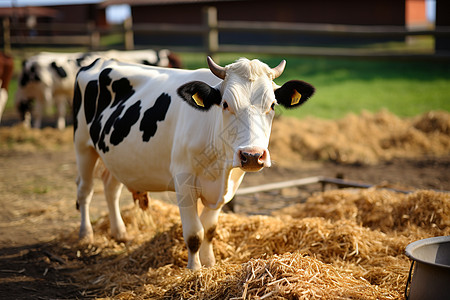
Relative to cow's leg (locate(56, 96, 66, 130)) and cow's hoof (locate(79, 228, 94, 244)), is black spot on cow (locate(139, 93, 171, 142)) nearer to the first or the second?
cow's hoof (locate(79, 228, 94, 244))

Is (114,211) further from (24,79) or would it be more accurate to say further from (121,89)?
(24,79)

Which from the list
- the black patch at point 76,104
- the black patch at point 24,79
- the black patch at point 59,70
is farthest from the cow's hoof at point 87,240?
the black patch at point 24,79

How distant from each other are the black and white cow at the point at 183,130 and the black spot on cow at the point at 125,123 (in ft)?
0.03

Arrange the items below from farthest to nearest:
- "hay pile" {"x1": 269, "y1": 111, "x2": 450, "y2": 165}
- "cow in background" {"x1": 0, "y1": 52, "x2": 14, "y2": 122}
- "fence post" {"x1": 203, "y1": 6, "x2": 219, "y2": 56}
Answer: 1. "fence post" {"x1": 203, "y1": 6, "x2": 219, "y2": 56}
2. "cow in background" {"x1": 0, "y1": 52, "x2": 14, "y2": 122}
3. "hay pile" {"x1": 269, "y1": 111, "x2": 450, "y2": 165}

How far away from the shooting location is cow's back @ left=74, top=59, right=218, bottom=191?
4.51m

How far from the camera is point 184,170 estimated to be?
426 centimetres

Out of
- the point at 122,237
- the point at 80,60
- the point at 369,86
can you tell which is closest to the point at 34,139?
the point at 80,60

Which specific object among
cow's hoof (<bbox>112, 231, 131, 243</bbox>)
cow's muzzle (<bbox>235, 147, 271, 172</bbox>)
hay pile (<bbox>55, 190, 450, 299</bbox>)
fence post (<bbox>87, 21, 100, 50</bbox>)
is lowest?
cow's hoof (<bbox>112, 231, 131, 243</bbox>)

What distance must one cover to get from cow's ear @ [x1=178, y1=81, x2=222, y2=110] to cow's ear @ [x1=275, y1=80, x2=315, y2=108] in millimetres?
471

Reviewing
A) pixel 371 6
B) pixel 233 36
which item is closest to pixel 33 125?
pixel 233 36

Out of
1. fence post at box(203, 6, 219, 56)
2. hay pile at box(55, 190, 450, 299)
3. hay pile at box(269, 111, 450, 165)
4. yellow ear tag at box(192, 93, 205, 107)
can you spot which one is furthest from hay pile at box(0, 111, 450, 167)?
yellow ear tag at box(192, 93, 205, 107)

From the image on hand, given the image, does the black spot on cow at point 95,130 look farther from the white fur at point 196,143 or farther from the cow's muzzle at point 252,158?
the cow's muzzle at point 252,158

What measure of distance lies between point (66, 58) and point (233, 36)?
1552 cm

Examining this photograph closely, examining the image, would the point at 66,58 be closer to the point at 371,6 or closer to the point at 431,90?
the point at 431,90
